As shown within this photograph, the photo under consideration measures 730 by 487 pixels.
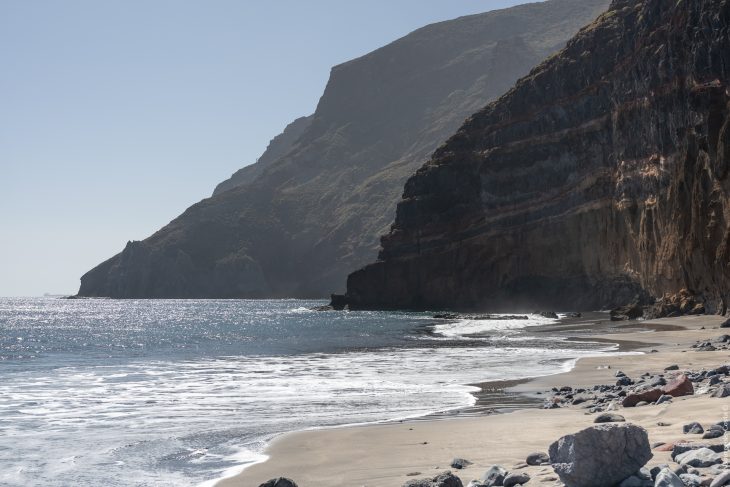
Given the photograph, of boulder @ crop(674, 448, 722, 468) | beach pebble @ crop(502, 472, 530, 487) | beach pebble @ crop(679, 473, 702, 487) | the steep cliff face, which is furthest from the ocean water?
the steep cliff face

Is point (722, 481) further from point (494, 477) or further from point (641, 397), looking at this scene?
point (641, 397)

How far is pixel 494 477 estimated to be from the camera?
33.9 feet

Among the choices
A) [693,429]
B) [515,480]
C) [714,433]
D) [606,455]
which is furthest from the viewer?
[693,429]

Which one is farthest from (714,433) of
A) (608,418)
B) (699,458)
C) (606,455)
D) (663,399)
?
(663,399)

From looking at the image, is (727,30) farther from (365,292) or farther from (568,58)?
(365,292)

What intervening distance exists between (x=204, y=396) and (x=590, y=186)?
86338 millimetres

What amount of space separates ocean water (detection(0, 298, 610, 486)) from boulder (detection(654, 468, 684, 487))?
839 centimetres

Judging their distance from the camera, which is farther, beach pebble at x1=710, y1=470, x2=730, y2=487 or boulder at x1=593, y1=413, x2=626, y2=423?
boulder at x1=593, y1=413, x2=626, y2=423

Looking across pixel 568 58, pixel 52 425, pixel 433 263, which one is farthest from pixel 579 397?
pixel 433 263

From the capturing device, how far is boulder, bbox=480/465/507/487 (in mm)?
10156

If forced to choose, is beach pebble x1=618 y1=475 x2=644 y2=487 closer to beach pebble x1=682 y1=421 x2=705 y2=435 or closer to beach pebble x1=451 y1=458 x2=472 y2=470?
beach pebble x1=682 y1=421 x2=705 y2=435

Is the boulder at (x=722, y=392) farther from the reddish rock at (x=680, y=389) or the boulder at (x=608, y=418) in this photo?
the boulder at (x=608, y=418)

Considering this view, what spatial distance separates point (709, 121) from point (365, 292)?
307 feet

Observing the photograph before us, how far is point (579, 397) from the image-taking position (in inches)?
789
